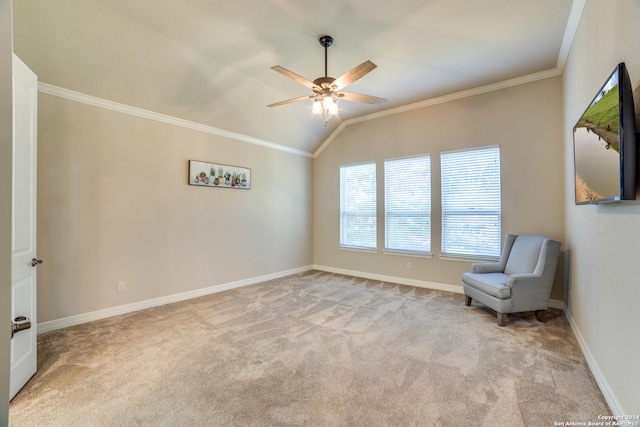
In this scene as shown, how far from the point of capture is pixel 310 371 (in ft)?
7.43

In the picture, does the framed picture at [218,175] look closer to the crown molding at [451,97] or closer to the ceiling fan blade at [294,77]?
the crown molding at [451,97]

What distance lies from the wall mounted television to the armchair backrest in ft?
4.09

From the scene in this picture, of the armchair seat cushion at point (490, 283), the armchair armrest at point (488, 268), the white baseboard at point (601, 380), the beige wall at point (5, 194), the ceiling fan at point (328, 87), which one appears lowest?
the white baseboard at point (601, 380)

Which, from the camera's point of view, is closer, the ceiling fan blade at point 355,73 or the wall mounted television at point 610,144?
the wall mounted television at point 610,144

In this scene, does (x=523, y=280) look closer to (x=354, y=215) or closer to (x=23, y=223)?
(x=354, y=215)

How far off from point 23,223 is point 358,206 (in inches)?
182

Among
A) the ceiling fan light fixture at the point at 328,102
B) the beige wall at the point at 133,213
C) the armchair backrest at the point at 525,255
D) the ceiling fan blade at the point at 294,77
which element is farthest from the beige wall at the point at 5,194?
the armchair backrest at the point at 525,255

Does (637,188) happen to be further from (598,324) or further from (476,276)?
(476,276)

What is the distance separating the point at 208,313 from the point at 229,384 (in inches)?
63.4

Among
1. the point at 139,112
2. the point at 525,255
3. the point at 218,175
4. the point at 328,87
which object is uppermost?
the point at 139,112

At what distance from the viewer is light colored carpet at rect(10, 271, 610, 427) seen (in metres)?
1.79

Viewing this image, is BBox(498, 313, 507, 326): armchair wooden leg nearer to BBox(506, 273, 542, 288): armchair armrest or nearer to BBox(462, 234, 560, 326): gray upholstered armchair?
BBox(462, 234, 560, 326): gray upholstered armchair

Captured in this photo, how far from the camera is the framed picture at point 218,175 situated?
425 cm

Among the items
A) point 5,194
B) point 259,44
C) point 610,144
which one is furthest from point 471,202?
point 5,194
